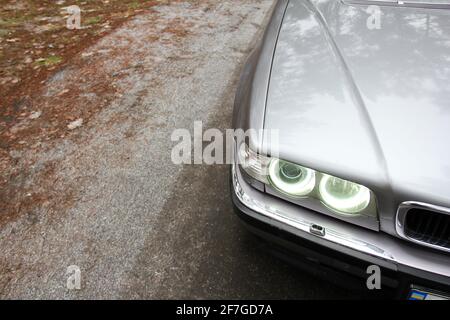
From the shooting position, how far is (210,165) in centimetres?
243

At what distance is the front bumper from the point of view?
3.99 feet

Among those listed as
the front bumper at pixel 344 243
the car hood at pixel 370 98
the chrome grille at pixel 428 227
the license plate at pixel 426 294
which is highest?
the car hood at pixel 370 98

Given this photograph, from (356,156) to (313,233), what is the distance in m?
0.34

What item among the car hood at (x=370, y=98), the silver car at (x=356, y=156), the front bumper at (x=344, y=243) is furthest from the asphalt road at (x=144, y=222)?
the car hood at (x=370, y=98)

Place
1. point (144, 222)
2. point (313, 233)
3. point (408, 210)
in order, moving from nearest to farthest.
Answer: point (408, 210), point (313, 233), point (144, 222)

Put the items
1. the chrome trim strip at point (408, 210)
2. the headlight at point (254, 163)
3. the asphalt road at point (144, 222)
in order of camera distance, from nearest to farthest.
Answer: the chrome trim strip at point (408, 210) < the headlight at point (254, 163) < the asphalt road at point (144, 222)

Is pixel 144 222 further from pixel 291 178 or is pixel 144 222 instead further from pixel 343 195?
pixel 343 195

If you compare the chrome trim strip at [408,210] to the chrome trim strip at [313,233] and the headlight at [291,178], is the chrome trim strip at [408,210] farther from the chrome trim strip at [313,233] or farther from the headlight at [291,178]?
the headlight at [291,178]

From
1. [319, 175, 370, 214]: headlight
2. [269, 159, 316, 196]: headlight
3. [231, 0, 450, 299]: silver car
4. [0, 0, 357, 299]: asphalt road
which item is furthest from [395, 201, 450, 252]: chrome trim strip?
[0, 0, 357, 299]: asphalt road

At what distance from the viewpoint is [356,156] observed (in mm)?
1224

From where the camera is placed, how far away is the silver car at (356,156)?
3.93 ft

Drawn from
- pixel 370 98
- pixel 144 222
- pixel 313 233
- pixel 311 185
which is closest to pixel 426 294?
pixel 313 233
